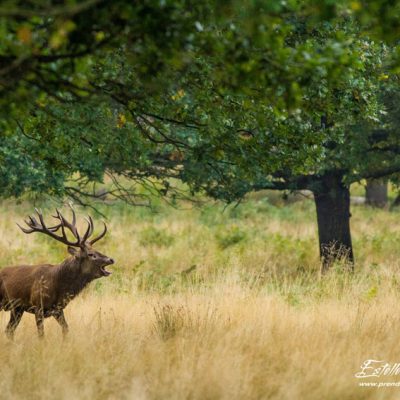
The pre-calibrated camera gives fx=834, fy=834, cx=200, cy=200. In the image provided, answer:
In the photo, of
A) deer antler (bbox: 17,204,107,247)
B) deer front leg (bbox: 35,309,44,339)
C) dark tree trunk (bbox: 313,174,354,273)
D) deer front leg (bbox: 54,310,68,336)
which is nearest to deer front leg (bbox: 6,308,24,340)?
deer front leg (bbox: 35,309,44,339)

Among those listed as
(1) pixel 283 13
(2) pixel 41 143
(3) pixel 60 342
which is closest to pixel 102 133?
(2) pixel 41 143

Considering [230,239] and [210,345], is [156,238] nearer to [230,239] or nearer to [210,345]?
[230,239]

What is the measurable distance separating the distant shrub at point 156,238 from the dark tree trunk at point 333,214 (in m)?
5.00

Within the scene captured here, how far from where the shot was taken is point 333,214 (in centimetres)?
1728

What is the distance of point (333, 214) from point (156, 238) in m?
5.90

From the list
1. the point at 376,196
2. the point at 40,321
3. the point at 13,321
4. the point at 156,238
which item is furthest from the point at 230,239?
the point at 376,196

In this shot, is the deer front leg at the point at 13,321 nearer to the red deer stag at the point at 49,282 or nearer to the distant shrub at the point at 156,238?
the red deer stag at the point at 49,282

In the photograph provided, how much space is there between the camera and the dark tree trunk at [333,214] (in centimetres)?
1695

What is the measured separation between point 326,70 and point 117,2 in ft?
5.63

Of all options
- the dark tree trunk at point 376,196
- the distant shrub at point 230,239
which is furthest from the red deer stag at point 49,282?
the dark tree trunk at point 376,196

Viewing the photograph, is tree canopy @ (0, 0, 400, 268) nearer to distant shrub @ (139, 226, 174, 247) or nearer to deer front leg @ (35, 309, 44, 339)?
deer front leg @ (35, 309, 44, 339)

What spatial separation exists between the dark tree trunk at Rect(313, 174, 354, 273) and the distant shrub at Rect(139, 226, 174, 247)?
500 centimetres

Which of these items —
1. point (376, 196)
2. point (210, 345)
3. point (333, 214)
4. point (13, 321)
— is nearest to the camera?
point (210, 345)

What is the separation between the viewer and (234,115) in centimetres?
880
